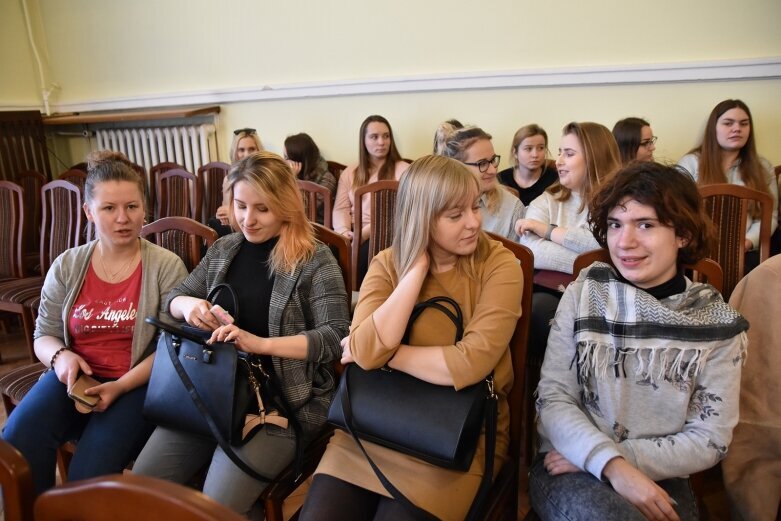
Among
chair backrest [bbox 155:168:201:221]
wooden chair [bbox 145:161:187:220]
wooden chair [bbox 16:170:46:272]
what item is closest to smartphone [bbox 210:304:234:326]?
chair backrest [bbox 155:168:201:221]

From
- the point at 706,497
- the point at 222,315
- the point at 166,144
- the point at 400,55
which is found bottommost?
the point at 706,497

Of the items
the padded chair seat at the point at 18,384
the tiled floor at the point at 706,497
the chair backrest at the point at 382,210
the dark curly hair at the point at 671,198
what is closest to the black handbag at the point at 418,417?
the tiled floor at the point at 706,497

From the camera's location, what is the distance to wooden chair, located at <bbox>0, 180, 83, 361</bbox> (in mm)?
2508

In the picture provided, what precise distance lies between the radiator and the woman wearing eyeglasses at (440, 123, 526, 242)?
9.54 ft

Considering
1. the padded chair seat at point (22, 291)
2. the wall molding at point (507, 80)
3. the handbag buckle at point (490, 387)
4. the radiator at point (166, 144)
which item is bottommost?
the padded chair seat at point (22, 291)

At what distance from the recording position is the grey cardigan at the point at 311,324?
132 cm

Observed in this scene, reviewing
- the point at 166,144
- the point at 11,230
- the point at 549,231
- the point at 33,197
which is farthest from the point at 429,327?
the point at 166,144

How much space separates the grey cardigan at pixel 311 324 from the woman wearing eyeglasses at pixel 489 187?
2.77ft

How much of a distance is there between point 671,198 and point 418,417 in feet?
2.26

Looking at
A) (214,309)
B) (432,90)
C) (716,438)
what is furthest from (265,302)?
(432,90)

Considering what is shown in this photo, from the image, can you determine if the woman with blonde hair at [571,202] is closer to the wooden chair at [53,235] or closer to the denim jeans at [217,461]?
the denim jeans at [217,461]

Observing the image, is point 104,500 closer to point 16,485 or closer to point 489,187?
point 16,485

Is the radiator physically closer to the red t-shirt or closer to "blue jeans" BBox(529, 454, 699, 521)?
the red t-shirt

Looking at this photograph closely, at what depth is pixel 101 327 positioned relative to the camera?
4.98 ft
